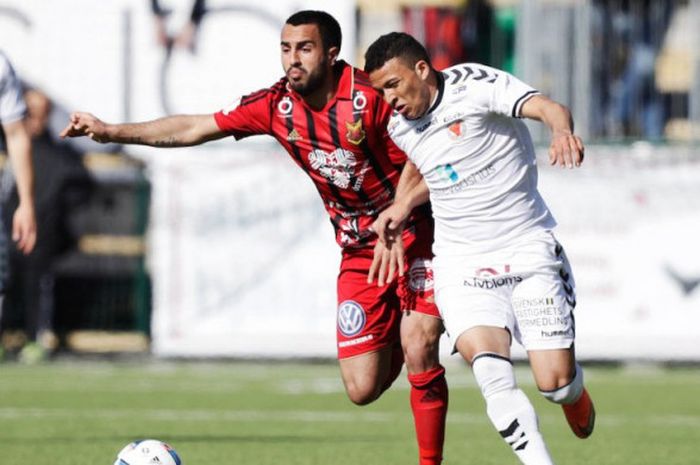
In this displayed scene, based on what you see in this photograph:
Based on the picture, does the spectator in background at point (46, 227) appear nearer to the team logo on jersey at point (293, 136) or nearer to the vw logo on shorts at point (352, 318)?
the vw logo on shorts at point (352, 318)

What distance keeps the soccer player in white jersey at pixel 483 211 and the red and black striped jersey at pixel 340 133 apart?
32 centimetres

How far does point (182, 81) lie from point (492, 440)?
9.13 metres

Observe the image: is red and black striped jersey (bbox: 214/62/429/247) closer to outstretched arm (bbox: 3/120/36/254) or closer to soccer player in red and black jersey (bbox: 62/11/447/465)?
soccer player in red and black jersey (bbox: 62/11/447/465)

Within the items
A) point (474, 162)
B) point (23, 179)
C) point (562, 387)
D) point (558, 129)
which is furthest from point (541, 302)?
point (23, 179)

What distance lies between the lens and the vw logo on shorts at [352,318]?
8.57 meters

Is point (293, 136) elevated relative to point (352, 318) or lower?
elevated

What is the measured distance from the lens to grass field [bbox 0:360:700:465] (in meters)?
9.36

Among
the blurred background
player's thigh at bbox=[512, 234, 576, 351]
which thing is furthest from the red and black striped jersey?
the blurred background

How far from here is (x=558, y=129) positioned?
265 inches

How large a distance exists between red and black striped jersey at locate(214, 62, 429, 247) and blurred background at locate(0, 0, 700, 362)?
788 centimetres

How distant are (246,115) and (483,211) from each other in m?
1.33

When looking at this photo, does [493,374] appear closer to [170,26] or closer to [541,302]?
[541,302]

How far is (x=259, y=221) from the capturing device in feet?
53.5

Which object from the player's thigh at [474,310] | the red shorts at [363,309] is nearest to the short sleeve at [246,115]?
the red shorts at [363,309]
